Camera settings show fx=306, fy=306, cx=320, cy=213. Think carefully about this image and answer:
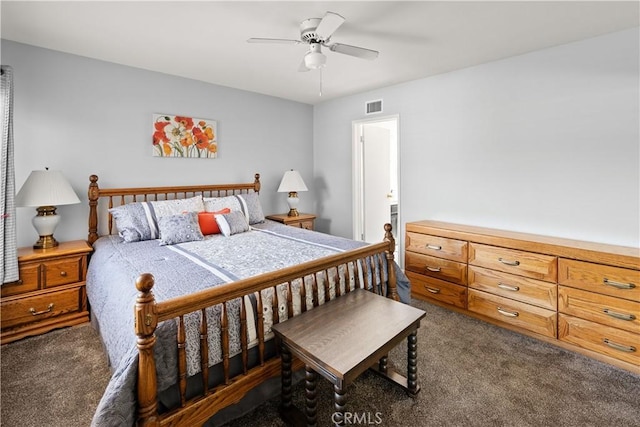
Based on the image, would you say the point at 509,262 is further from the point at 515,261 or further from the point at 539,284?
the point at 539,284

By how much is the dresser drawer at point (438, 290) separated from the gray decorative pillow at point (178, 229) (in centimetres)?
231

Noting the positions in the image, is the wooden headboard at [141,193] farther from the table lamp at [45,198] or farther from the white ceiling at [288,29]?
the white ceiling at [288,29]

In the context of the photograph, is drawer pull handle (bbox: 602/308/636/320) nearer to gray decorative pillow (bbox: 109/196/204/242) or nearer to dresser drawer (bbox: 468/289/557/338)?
dresser drawer (bbox: 468/289/557/338)

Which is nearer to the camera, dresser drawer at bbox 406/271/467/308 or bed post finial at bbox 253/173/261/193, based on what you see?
dresser drawer at bbox 406/271/467/308

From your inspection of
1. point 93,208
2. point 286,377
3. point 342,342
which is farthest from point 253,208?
point 342,342

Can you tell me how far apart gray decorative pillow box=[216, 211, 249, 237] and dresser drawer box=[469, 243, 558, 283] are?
2.31 m

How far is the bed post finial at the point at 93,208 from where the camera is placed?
302 cm

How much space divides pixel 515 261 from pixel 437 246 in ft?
2.32

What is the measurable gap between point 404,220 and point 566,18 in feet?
7.86

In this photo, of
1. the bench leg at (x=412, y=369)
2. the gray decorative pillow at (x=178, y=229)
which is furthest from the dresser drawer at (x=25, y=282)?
the bench leg at (x=412, y=369)

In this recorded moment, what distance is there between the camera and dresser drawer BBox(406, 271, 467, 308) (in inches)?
118

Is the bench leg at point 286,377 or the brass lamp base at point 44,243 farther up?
the brass lamp base at point 44,243

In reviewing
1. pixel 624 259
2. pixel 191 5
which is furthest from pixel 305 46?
pixel 624 259

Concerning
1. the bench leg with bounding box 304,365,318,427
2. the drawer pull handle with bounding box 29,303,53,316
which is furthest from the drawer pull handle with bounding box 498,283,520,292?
the drawer pull handle with bounding box 29,303,53,316
